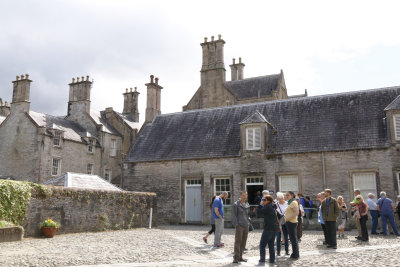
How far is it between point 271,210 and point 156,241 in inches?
217

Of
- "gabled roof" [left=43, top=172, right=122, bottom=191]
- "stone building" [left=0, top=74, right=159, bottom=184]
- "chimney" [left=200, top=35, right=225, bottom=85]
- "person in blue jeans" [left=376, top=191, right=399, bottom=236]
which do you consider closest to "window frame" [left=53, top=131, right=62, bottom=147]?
"stone building" [left=0, top=74, right=159, bottom=184]

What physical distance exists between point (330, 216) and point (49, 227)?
32.6 feet

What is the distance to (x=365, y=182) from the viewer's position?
1992 cm

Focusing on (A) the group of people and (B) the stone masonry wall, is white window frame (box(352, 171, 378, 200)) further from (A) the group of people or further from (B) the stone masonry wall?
(A) the group of people

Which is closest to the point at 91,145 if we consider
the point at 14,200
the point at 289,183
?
the point at 289,183

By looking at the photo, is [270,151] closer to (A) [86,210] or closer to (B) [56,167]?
(A) [86,210]

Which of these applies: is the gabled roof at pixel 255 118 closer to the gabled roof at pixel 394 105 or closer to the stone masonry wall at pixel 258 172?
the stone masonry wall at pixel 258 172

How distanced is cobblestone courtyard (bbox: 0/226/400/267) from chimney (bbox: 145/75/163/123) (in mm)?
16908

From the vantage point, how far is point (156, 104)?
A: 3036cm

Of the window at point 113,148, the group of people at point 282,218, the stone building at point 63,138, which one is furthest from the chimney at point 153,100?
the group of people at point 282,218

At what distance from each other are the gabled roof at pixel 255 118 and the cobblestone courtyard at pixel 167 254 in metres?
10.3

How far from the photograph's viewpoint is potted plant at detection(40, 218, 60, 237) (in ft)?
46.7

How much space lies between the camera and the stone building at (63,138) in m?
31.5

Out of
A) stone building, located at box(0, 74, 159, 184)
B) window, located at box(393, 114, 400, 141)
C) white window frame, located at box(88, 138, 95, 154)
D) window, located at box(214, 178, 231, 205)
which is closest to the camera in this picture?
window, located at box(393, 114, 400, 141)
